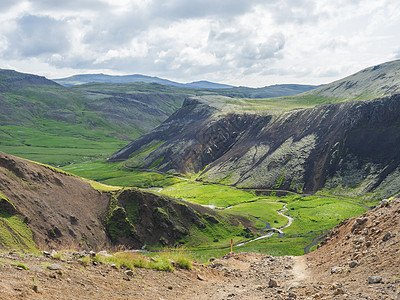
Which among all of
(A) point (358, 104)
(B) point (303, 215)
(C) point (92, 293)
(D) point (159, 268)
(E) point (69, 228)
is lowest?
(B) point (303, 215)

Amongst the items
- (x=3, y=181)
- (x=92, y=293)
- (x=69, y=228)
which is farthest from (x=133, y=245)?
(x=92, y=293)

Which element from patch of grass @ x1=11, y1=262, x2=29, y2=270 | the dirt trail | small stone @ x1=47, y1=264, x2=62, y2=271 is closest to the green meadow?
the dirt trail

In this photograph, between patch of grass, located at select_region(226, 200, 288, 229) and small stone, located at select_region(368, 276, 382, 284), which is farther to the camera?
patch of grass, located at select_region(226, 200, 288, 229)

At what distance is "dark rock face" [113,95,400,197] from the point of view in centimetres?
11944

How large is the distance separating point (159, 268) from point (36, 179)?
41.7 metres

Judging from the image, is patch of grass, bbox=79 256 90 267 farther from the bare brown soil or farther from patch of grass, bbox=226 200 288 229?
patch of grass, bbox=226 200 288 229

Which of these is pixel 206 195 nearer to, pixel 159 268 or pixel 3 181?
pixel 3 181

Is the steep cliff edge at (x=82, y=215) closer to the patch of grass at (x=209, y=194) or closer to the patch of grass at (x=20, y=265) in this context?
the patch of grass at (x=20, y=265)

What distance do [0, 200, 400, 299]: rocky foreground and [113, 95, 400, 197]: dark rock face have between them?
314ft

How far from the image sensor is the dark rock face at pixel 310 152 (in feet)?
392

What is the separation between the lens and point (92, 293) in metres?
13.2

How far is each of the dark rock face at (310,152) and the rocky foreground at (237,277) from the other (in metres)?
95.7

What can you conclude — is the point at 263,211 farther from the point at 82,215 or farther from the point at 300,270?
the point at 300,270

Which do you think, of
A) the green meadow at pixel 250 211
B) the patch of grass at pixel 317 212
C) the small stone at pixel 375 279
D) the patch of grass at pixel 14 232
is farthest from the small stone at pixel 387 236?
the patch of grass at pixel 317 212
